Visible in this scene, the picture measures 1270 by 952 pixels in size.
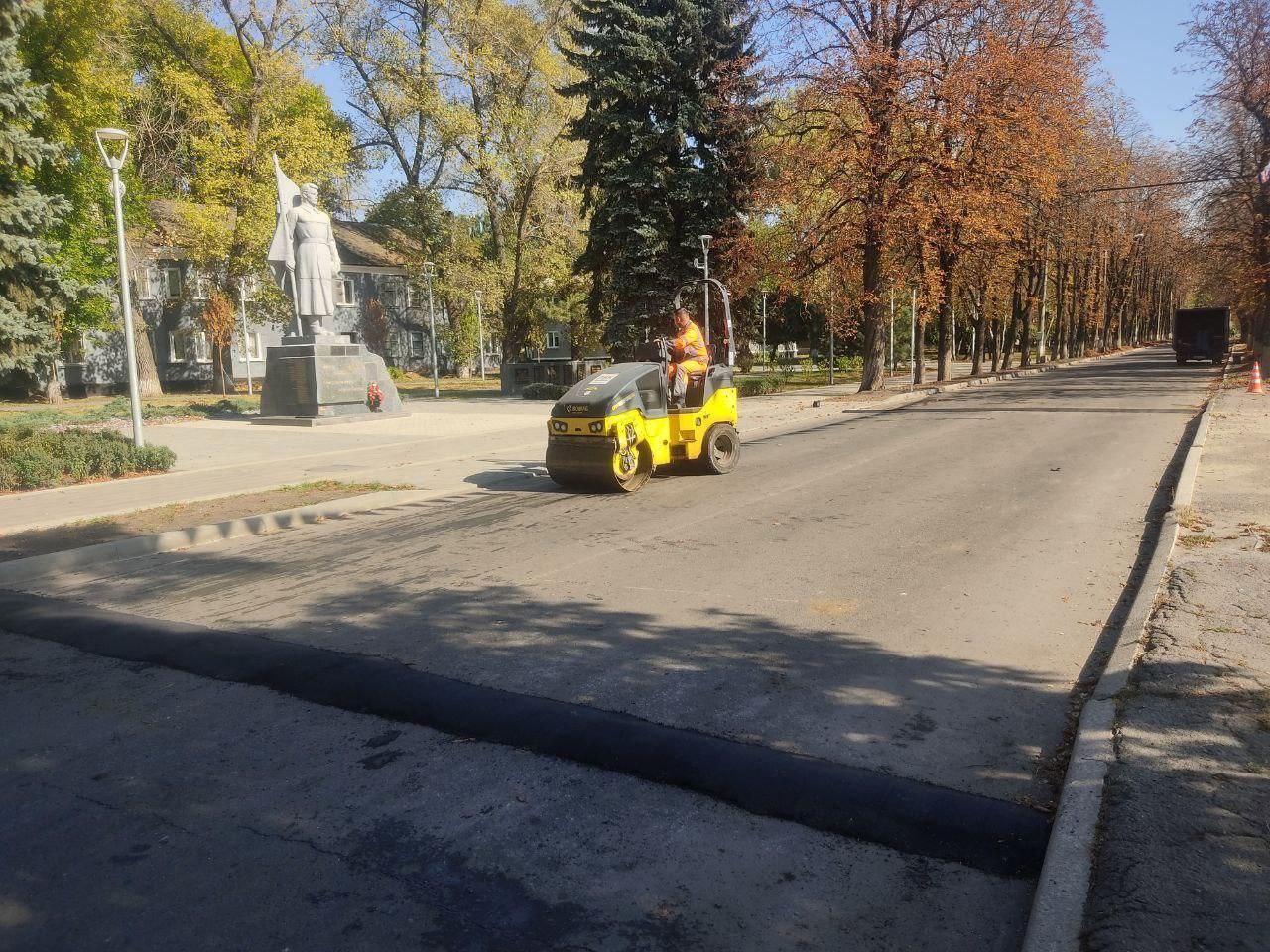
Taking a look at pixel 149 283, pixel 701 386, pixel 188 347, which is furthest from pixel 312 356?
pixel 149 283

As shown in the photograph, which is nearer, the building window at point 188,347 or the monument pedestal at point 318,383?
the monument pedestal at point 318,383

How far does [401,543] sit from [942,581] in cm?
502

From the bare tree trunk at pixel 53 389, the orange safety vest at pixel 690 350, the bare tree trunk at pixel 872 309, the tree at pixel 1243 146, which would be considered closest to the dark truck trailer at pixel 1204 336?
the tree at pixel 1243 146

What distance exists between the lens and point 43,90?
73.8 feet

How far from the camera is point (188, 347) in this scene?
44.9 meters

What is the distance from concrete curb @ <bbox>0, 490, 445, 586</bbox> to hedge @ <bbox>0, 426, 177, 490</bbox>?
428 cm

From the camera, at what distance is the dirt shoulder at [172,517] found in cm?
906

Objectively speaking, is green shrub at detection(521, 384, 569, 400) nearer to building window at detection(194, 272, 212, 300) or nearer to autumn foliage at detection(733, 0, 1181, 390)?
autumn foliage at detection(733, 0, 1181, 390)

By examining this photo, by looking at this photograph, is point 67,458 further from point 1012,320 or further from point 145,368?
point 1012,320

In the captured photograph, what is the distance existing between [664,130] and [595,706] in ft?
85.6

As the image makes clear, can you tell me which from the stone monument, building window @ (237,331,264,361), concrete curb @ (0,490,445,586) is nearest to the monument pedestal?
the stone monument

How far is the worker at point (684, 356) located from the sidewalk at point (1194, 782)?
20.4 ft

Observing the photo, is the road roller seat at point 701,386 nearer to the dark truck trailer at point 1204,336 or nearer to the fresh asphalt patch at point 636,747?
the fresh asphalt patch at point 636,747

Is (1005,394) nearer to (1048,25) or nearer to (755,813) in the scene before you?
(1048,25)
